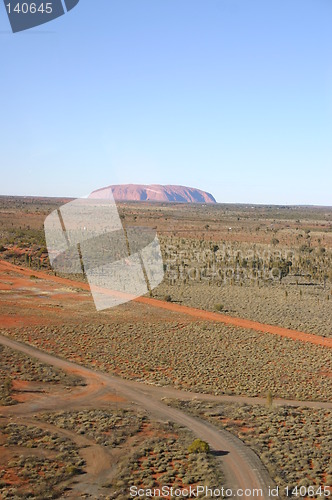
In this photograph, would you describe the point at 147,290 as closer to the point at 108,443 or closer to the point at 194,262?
the point at 194,262

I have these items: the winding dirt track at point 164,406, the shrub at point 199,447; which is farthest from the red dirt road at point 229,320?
the shrub at point 199,447

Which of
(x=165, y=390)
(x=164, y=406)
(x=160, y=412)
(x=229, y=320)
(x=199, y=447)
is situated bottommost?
(x=229, y=320)

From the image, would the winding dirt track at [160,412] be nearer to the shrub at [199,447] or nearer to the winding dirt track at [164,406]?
the winding dirt track at [164,406]

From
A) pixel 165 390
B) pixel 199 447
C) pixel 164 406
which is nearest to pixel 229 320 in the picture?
pixel 165 390

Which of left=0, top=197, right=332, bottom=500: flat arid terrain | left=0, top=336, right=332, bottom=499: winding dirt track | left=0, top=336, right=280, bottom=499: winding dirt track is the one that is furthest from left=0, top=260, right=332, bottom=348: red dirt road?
left=0, top=336, right=280, bottom=499: winding dirt track

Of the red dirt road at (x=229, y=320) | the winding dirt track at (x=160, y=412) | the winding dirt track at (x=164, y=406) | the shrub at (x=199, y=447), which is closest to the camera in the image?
the winding dirt track at (x=160, y=412)

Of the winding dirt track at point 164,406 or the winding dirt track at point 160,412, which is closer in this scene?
the winding dirt track at point 160,412

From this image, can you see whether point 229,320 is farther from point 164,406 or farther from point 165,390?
point 164,406

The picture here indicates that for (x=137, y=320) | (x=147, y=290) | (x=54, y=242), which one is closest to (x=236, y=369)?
(x=137, y=320)
